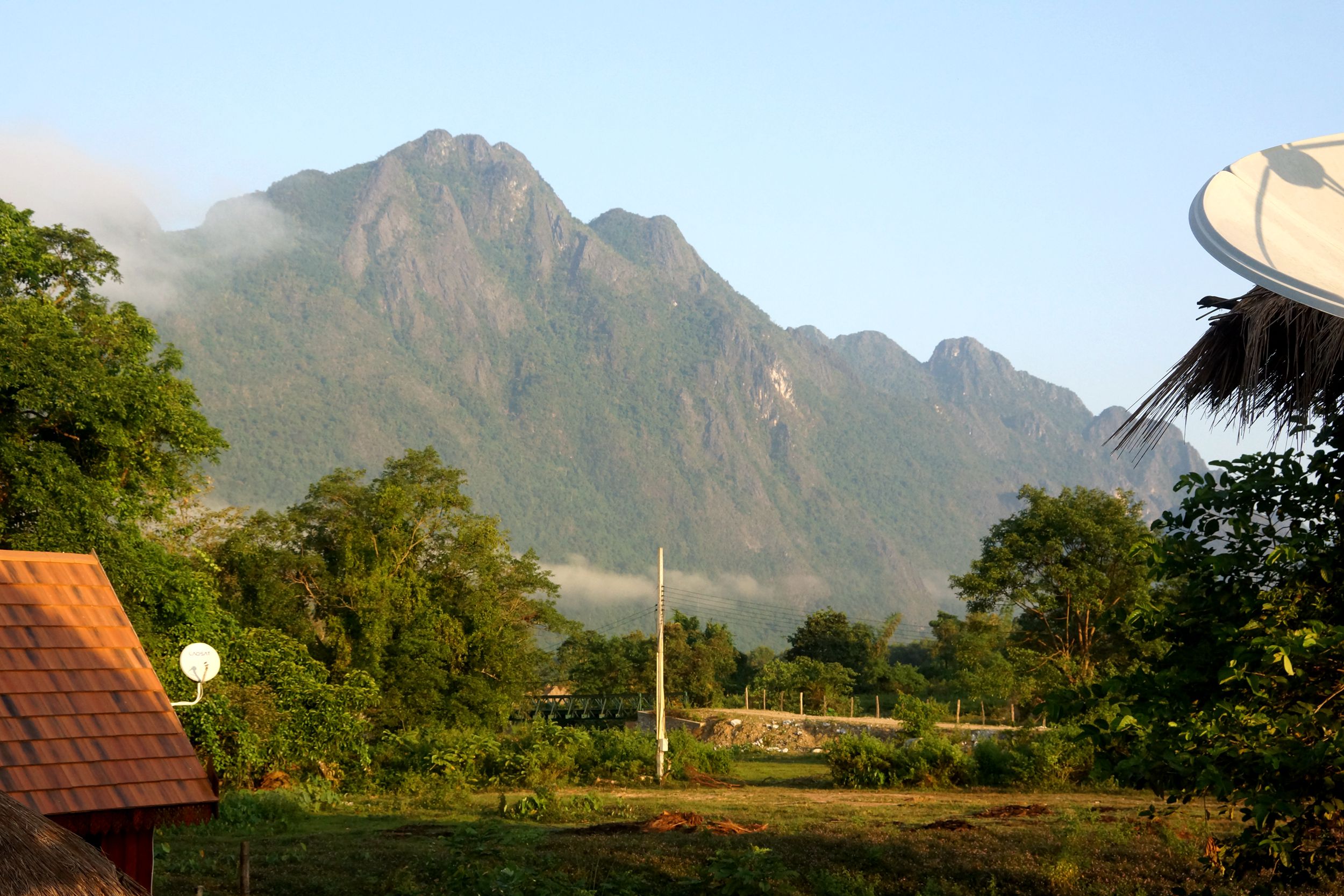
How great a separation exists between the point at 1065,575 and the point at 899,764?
26.4ft

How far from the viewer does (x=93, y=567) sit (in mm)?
8117

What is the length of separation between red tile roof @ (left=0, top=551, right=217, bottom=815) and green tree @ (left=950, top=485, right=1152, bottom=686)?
2480cm

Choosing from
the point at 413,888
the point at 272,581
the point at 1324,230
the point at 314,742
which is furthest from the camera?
the point at 272,581

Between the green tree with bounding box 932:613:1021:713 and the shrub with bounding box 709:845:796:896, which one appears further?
the green tree with bounding box 932:613:1021:713

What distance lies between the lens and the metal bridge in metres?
45.4

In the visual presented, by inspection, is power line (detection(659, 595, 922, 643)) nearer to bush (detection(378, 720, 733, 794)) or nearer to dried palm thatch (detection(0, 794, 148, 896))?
bush (detection(378, 720, 733, 794))

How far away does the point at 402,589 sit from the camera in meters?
31.8

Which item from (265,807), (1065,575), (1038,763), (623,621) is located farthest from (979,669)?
(623,621)

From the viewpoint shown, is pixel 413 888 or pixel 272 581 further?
pixel 272 581

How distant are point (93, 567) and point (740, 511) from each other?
178368 mm

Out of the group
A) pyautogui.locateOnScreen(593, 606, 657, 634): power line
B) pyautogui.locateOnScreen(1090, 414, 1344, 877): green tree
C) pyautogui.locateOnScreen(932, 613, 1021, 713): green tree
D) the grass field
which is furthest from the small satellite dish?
pyautogui.locateOnScreen(593, 606, 657, 634): power line

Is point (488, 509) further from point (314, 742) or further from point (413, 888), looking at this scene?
point (413, 888)

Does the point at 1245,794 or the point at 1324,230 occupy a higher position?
the point at 1324,230

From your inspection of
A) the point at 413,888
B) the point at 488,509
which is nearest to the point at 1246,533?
the point at 413,888
